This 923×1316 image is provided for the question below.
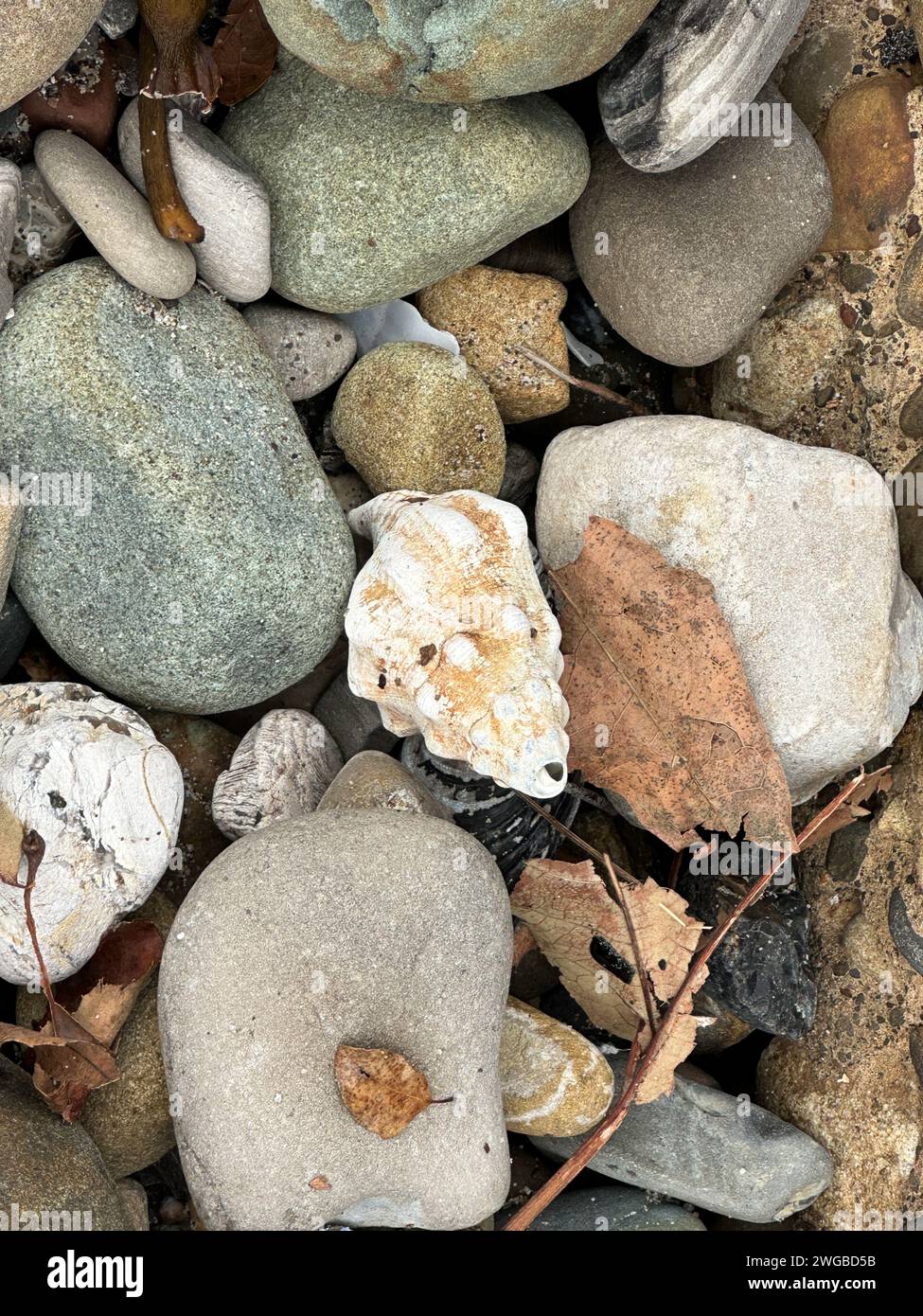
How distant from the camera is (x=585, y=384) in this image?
155 inches

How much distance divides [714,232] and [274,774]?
2.17 meters

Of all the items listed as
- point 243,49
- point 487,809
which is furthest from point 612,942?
point 243,49

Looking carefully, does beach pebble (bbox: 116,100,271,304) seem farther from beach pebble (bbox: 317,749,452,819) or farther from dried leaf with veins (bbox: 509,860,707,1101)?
dried leaf with veins (bbox: 509,860,707,1101)

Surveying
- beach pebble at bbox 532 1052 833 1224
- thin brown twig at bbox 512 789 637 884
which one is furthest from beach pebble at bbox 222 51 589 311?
beach pebble at bbox 532 1052 833 1224

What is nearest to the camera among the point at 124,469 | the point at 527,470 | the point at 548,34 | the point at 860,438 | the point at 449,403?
the point at 548,34

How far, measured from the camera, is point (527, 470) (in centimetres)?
413

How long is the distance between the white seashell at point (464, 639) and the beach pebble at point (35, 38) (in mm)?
1473

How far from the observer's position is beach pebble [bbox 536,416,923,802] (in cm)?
341

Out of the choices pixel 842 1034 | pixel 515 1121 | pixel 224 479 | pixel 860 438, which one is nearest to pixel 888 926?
pixel 842 1034

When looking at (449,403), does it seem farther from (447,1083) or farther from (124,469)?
(447,1083)

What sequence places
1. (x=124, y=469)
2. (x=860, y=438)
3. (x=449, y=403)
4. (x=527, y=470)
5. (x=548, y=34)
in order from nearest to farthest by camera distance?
1. (x=548, y=34)
2. (x=124, y=469)
3. (x=449, y=403)
4. (x=860, y=438)
5. (x=527, y=470)

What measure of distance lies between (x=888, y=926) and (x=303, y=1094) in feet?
6.17

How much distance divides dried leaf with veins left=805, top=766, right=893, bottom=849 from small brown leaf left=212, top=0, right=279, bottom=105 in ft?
9.15

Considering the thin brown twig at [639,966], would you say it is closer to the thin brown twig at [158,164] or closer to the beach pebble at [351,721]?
the beach pebble at [351,721]
